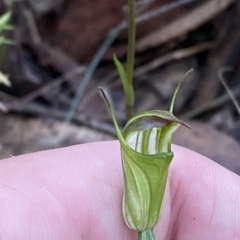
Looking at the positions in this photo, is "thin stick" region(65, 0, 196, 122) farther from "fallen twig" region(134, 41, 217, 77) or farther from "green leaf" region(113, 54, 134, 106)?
"green leaf" region(113, 54, 134, 106)

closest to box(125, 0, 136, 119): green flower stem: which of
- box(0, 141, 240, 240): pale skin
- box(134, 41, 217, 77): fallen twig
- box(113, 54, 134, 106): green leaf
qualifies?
box(113, 54, 134, 106): green leaf

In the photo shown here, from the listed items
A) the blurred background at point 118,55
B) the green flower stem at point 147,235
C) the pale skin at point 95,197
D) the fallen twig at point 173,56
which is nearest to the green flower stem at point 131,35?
the pale skin at point 95,197

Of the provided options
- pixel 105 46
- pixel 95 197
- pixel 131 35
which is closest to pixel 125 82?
pixel 131 35

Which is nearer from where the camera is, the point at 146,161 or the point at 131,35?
the point at 146,161

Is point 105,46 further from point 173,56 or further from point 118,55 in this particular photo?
point 173,56

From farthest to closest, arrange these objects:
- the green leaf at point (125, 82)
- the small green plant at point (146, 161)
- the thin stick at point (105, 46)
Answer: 1. the thin stick at point (105, 46)
2. the green leaf at point (125, 82)
3. the small green plant at point (146, 161)

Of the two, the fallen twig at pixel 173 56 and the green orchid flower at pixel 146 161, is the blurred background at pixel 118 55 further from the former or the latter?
the green orchid flower at pixel 146 161

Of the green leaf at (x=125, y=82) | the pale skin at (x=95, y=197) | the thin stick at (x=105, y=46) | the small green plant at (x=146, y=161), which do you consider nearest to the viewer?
the small green plant at (x=146, y=161)
